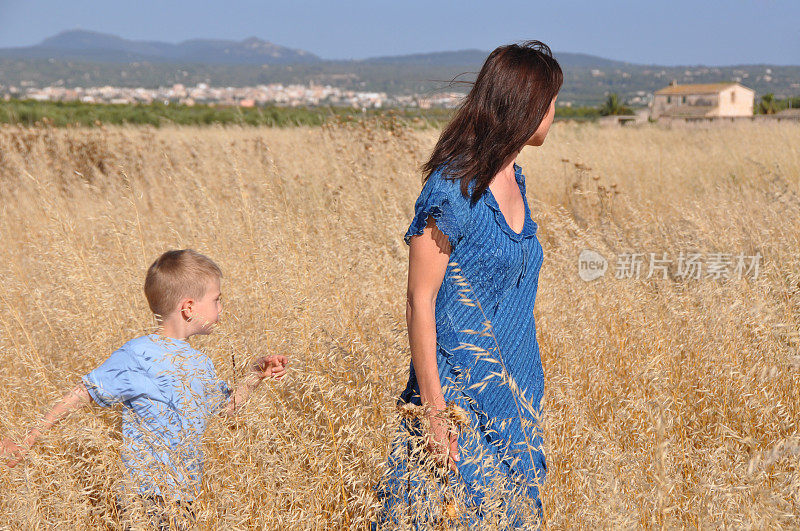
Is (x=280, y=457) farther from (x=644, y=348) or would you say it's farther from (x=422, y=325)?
(x=644, y=348)

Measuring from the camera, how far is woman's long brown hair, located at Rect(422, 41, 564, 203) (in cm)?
153

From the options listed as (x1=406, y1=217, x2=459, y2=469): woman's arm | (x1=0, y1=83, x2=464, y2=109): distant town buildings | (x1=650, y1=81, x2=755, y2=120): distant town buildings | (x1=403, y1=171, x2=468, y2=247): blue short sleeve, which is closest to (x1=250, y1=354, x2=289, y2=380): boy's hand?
(x1=406, y1=217, x2=459, y2=469): woman's arm

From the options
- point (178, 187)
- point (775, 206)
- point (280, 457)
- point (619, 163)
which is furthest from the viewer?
point (619, 163)

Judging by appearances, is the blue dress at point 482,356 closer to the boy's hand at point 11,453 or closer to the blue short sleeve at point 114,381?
the blue short sleeve at point 114,381

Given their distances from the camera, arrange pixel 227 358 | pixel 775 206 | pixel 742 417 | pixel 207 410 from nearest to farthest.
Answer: pixel 207 410, pixel 742 417, pixel 227 358, pixel 775 206

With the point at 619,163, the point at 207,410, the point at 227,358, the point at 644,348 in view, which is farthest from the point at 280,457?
the point at 619,163

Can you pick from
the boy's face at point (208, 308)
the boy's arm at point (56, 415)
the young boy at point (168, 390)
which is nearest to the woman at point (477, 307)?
the young boy at point (168, 390)

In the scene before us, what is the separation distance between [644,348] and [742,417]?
48 cm

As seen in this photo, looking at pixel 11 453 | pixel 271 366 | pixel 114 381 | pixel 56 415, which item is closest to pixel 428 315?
pixel 271 366

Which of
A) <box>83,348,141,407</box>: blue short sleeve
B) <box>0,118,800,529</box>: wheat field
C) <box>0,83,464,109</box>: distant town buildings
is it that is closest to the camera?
<box>0,118,800,529</box>: wheat field

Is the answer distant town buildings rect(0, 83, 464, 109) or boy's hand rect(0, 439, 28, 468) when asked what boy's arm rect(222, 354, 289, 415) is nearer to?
boy's hand rect(0, 439, 28, 468)

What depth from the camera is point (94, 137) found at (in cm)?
971

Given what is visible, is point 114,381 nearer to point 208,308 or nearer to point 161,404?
point 161,404

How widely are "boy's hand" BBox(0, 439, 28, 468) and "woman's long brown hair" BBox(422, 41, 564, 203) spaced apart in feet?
5.01
